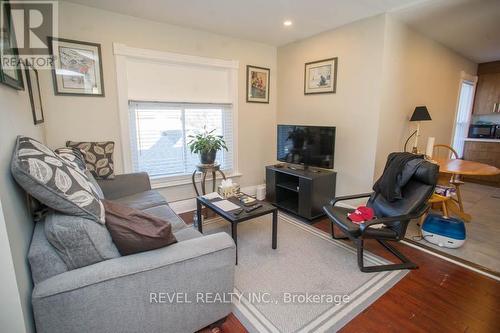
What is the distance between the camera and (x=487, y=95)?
207 inches

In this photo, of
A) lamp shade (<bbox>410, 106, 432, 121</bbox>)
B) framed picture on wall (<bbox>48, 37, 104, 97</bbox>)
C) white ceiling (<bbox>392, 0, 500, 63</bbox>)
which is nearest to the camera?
framed picture on wall (<bbox>48, 37, 104, 97</bbox>)

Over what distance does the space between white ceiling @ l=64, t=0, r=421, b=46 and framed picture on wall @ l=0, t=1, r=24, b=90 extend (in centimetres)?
176

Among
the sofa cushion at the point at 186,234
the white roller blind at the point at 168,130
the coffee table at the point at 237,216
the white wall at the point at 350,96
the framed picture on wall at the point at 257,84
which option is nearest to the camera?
the sofa cushion at the point at 186,234

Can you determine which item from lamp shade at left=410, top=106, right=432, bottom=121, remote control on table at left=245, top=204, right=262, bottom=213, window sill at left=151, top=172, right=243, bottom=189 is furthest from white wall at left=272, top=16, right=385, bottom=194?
window sill at left=151, top=172, right=243, bottom=189

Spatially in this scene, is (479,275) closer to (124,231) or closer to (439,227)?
(439,227)

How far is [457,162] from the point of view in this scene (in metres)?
3.28

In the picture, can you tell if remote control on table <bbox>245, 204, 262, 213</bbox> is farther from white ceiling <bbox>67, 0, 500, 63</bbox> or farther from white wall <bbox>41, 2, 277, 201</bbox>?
white ceiling <bbox>67, 0, 500, 63</bbox>

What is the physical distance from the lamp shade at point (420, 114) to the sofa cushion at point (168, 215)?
323 cm

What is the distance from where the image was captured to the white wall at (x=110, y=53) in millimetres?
2590

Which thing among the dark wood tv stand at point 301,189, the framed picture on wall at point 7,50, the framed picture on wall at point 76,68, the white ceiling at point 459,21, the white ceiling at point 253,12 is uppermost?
the white ceiling at point 459,21

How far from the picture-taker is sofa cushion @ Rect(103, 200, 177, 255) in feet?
4.17

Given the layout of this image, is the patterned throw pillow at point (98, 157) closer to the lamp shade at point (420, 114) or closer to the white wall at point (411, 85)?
the white wall at point (411, 85)

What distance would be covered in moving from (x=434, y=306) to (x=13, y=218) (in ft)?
8.35

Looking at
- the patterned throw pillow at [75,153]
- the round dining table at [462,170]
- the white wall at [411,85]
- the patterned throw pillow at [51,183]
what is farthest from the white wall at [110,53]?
the round dining table at [462,170]
